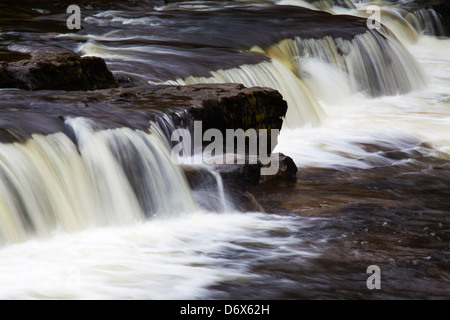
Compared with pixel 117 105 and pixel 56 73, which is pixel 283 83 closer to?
pixel 56 73

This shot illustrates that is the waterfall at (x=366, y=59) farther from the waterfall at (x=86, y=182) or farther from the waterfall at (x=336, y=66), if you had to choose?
the waterfall at (x=86, y=182)

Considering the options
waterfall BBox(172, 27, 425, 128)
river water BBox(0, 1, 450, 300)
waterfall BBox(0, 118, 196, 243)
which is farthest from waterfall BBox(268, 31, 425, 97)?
waterfall BBox(0, 118, 196, 243)

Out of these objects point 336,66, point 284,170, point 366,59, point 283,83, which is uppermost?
point 366,59

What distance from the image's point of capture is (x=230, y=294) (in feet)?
15.5

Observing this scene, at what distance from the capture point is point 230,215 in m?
6.42

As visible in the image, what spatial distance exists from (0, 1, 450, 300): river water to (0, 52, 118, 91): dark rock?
43 centimetres

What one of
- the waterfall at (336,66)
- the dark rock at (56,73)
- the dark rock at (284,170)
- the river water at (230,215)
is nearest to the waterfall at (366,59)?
the waterfall at (336,66)

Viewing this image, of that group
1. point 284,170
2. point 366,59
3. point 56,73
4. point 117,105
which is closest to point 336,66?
point 366,59

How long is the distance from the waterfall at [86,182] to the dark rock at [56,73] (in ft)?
5.26

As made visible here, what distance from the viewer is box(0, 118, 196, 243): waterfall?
5.51 metres

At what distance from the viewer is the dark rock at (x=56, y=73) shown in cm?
779

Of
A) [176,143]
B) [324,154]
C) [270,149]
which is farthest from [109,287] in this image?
[324,154]

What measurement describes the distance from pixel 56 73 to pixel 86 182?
2375 mm
